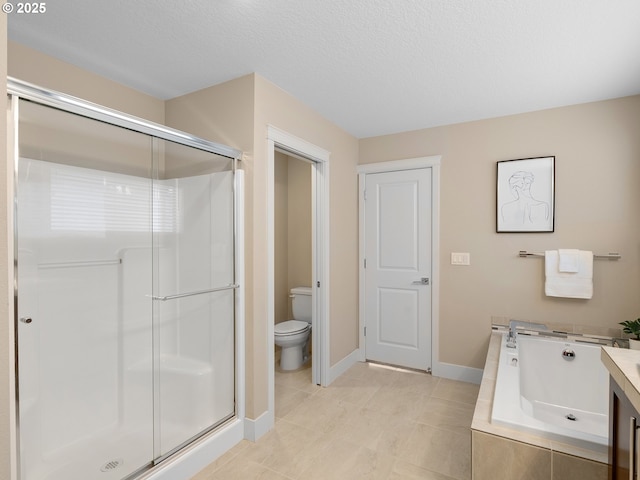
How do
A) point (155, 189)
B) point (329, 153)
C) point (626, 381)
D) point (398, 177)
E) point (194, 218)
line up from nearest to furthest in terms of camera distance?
point (626, 381) < point (155, 189) < point (194, 218) < point (329, 153) < point (398, 177)

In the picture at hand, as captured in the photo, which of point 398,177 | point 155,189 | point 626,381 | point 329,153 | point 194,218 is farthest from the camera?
point 398,177

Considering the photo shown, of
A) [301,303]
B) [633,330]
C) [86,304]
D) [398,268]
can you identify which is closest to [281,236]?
[301,303]

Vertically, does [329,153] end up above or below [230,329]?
above

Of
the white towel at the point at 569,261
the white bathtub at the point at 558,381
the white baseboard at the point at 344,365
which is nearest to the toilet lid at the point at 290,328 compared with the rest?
the white baseboard at the point at 344,365

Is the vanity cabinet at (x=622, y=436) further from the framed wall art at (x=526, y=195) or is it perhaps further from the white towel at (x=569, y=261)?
the framed wall art at (x=526, y=195)

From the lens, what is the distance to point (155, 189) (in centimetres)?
192

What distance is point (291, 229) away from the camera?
4.23 meters

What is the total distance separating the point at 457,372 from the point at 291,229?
7.86ft

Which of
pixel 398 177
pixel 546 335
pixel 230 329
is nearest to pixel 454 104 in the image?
pixel 398 177

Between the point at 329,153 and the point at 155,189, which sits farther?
the point at 329,153

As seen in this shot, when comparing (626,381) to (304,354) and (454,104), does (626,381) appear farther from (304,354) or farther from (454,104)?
(304,354)

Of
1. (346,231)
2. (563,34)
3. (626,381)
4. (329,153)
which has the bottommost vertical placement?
(626,381)

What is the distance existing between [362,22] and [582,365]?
8.96 feet

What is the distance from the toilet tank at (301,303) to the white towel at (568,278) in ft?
7.38
